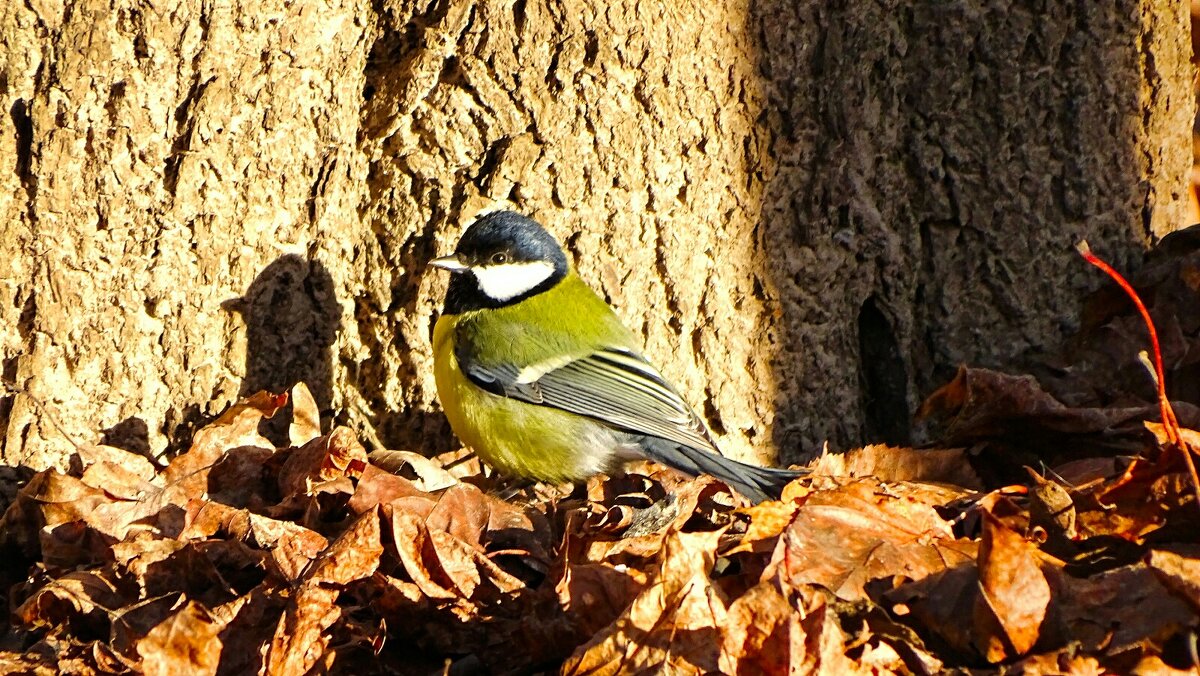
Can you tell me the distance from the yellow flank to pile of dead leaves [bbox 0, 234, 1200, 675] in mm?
345

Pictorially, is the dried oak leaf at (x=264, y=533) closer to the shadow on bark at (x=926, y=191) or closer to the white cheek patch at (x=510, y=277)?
the white cheek patch at (x=510, y=277)

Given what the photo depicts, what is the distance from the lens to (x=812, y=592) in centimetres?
231

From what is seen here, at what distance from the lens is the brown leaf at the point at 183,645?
2404mm

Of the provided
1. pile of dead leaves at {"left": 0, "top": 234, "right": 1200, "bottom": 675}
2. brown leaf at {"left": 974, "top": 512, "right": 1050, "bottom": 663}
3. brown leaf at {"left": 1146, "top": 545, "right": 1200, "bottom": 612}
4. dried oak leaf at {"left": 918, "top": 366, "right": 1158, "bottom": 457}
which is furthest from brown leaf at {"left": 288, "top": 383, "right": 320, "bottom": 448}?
brown leaf at {"left": 1146, "top": 545, "right": 1200, "bottom": 612}

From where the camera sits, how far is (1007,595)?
2229 millimetres

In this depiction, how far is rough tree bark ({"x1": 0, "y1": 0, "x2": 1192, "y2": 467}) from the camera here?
349cm

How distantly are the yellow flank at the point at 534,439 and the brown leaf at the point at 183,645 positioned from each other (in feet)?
4.94

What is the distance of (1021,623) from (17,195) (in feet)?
9.42

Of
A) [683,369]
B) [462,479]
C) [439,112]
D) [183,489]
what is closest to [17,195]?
[183,489]

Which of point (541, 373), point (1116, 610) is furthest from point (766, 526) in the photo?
point (541, 373)

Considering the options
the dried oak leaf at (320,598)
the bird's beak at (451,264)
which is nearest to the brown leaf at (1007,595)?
the dried oak leaf at (320,598)

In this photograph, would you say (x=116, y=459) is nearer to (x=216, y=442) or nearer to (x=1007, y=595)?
(x=216, y=442)

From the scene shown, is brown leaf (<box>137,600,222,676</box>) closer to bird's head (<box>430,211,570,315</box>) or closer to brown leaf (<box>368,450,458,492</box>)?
brown leaf (<box>368,450,458,492</box>)

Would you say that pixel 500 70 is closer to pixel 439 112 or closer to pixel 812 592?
pixel 439 112
